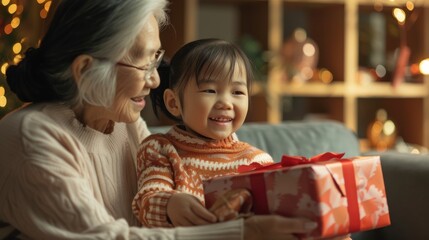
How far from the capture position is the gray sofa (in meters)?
2.23

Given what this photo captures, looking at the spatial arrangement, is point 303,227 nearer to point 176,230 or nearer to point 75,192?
point 176,230

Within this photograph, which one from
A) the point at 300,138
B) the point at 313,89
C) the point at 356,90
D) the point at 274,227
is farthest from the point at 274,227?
the point at 356,90

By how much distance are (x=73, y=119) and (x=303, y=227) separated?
0.58 meters

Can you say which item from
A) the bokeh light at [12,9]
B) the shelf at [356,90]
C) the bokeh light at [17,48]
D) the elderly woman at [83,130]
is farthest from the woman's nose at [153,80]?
the shelf at [356,90]

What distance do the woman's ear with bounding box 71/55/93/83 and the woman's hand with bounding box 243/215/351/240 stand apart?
480 millimetres

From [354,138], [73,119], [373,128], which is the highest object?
[73,119]

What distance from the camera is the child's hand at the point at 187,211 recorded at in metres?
1.43

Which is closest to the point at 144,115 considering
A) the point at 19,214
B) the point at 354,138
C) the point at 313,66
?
the point at 313,66

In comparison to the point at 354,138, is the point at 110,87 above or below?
above

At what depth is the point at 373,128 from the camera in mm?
4316

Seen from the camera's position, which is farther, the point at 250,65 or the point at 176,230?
the point at 250,65

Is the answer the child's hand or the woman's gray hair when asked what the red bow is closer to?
the child's hand

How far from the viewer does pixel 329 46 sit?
4238 millimetres

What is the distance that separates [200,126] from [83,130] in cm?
27
